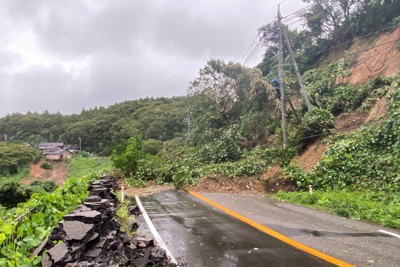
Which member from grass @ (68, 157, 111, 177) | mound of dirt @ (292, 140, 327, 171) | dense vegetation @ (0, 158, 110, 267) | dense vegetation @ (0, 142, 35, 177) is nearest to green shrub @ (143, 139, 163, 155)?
grass @ (68, 157, 111, 177)

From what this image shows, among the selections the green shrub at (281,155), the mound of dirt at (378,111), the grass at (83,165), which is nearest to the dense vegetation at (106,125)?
the grass at (83,165)

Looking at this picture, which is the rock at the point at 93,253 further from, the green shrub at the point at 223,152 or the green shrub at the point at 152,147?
the green shrub at the point at 152,147

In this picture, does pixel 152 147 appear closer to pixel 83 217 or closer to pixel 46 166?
pixel 46 166

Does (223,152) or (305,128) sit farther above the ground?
(305,128)

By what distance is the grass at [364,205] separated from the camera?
8617mm

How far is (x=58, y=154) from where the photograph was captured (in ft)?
262

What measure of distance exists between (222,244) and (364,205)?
19.0ft

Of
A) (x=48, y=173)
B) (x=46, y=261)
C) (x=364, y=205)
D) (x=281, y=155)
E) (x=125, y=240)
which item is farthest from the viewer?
(x=48, y=173)

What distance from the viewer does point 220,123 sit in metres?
31.3

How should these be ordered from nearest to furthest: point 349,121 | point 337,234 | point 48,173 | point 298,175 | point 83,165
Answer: point 337,234 < point 298,175 < point 349,121 < point 83,165 < point 48,173

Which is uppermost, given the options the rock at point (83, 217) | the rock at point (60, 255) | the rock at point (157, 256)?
the rock at point (83, 217)

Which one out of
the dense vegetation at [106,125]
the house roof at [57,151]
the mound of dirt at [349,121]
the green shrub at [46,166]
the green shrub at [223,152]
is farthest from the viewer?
the house roof at [57,151]

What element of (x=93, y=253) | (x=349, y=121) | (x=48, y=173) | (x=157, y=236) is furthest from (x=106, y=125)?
(x=93, y=253)

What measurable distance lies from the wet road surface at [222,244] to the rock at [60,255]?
175 centimetres
